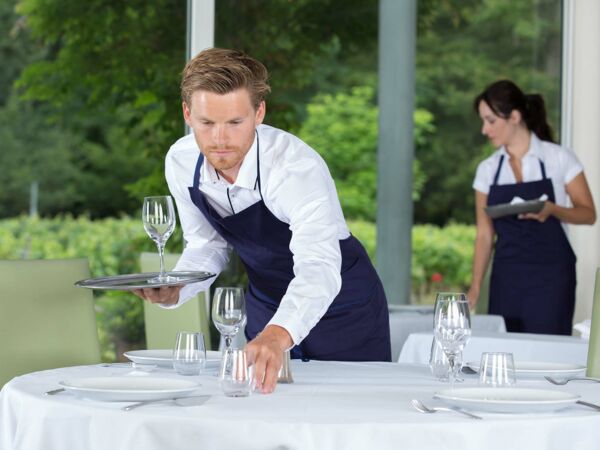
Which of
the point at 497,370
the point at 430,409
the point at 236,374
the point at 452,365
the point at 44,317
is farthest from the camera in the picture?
the point at 44,317

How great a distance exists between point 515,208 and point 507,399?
2.60 meters

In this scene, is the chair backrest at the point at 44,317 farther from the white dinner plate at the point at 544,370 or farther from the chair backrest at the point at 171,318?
the white dinner plate at the point at 544,370

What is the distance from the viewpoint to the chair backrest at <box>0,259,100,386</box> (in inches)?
120

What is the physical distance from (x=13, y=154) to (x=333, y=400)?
4314mm

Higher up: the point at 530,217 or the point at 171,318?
the point at 530,217

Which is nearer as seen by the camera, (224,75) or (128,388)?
(128,388)

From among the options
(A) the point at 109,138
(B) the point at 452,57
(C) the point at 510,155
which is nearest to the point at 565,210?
(C) the point at 510,155

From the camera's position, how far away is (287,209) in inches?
98.9

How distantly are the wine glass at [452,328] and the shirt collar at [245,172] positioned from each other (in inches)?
24.4

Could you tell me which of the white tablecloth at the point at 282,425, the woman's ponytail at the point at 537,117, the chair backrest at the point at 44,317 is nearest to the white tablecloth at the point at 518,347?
the chair backrest at the point at 44,317

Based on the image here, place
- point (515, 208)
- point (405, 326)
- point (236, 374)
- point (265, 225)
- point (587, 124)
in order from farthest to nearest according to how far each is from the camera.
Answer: point (587, 124) < point (515, 208) < point (405, 326) < point (265, 225) < point (236, 374)

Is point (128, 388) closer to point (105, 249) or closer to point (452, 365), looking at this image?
point (452, 365)

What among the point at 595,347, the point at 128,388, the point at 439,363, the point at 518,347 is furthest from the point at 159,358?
the point at 518,347

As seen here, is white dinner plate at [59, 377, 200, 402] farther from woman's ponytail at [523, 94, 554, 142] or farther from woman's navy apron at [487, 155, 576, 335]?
woman's ponytail at [523, 94, 554, 142]
